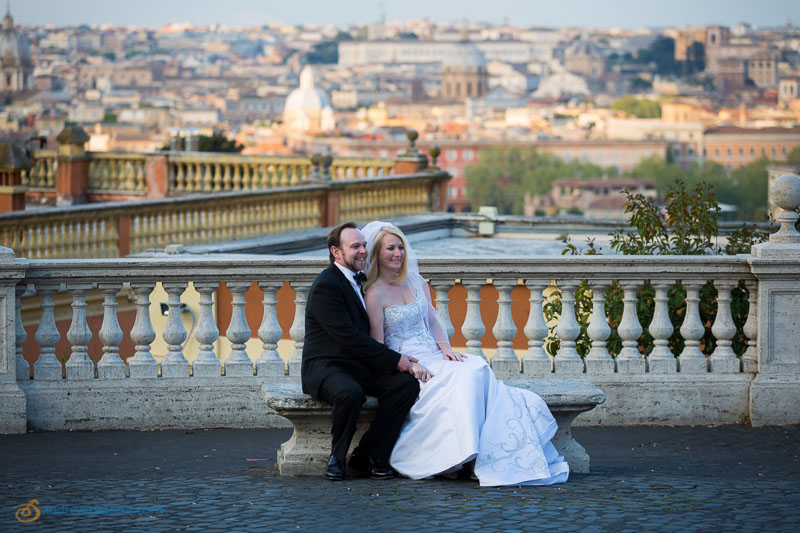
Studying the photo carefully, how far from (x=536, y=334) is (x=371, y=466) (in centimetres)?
156

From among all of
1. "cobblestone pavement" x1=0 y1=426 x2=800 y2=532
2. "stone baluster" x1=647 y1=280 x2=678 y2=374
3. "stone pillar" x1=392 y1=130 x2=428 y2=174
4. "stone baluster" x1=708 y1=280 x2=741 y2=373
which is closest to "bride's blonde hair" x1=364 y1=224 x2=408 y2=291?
"cobblestone pavement" x1=0 y1=426 x2=800 y2=532

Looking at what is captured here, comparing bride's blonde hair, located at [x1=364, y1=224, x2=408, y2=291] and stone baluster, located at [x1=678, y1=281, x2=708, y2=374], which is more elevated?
bride's blonde hair, located at [x1=364, y1=224, x2=408, y2=291]

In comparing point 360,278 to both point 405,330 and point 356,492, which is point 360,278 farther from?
point 356,492

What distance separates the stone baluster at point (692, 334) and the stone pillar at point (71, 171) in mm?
16256

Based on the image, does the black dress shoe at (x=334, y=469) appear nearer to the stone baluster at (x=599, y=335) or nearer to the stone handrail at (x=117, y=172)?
the stone baluster at (x=599, y=335)

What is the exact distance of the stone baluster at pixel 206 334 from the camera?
7.27 meters

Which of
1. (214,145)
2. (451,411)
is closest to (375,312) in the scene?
(451,411)

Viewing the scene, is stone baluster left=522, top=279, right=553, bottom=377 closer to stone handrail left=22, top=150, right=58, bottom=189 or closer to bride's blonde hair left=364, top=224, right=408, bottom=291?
bride's blonde hair left=364, top=224, right=408, bottom=291

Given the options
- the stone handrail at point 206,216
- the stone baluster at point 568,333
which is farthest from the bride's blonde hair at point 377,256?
the stone handrail at point 206,216

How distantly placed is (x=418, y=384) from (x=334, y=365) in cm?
34

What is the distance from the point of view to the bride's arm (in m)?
6.23

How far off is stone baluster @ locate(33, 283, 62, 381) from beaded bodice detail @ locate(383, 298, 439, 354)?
1752mm

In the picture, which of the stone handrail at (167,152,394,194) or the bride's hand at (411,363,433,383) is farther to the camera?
the stone handrail at (167,152,394,194)

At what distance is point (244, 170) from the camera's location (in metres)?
21.2
